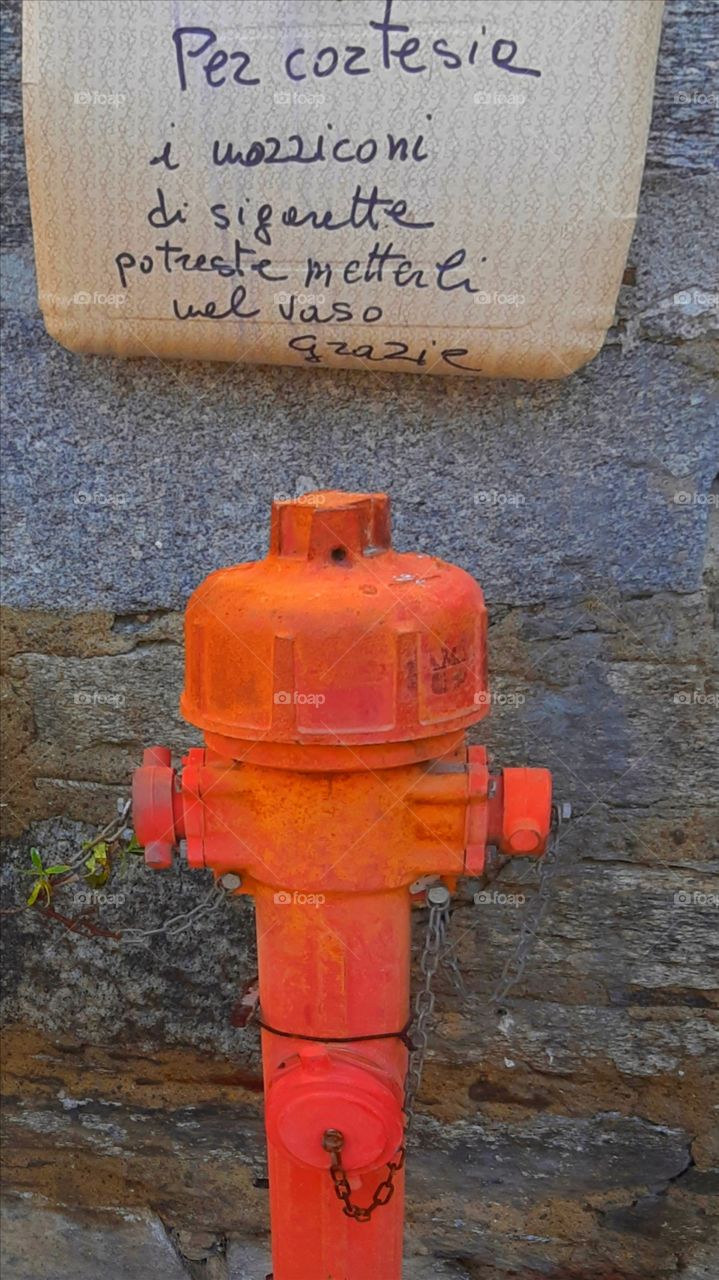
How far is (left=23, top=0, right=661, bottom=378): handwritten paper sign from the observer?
1.50 m

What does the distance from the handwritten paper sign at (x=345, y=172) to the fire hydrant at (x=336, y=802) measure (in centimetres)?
48

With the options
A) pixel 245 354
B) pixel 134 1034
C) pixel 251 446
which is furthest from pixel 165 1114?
pixel 245 354

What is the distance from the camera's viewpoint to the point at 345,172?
5.11ft

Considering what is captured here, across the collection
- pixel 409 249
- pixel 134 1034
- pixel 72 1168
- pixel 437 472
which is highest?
pixel 409 249

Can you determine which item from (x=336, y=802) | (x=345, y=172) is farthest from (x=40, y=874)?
(x=345, y=172)

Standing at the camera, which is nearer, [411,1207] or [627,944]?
[627,944]

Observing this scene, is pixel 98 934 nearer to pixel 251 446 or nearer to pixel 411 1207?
pixel 411 1207

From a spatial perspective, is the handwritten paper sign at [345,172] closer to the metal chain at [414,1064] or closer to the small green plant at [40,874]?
the metal chain at [414,1064]

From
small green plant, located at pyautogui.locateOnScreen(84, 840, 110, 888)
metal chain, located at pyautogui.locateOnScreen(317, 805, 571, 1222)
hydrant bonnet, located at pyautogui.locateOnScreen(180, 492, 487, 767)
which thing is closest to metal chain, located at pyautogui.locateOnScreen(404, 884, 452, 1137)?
metal chain, located at pyautogui.locateOnScreen(317, 805, 571, 1222)

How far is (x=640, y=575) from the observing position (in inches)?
68.3

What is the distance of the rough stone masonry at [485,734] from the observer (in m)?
1.70

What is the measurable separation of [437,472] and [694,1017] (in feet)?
3.32

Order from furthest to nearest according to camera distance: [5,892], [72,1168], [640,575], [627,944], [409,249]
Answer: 1. [72,1168]
2. [5,892]
3. [627,944]
4. [640,575]
5. [409,249]

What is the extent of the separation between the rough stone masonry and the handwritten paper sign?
94 mm
